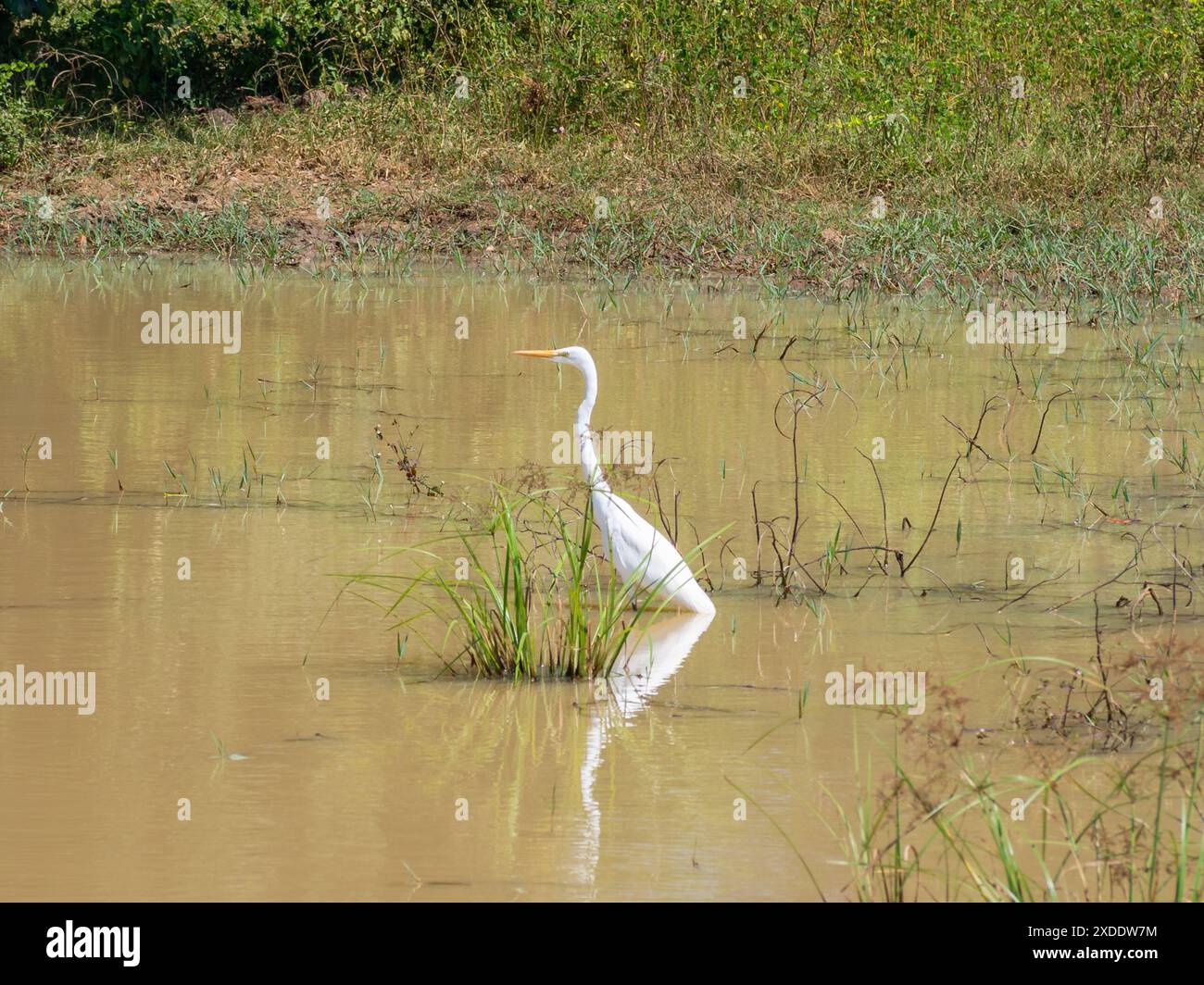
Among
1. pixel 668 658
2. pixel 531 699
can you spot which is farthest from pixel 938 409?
pixel 531 699

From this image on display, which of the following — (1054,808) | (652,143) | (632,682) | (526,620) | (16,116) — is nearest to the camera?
(1054,808)

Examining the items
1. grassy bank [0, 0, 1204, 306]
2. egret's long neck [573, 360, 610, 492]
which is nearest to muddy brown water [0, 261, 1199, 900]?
egret's long neck [573, 360, 610, 492]

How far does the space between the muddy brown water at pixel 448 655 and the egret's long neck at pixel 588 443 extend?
432 mm

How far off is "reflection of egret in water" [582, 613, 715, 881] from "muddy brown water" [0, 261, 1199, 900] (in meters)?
0.01

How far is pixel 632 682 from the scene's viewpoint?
506cm

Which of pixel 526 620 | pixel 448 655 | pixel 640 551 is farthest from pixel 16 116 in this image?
pixel 526 620

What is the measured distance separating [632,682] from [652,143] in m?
10.6

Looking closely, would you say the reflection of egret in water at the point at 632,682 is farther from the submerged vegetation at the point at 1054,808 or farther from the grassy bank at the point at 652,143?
the grassy bank at the point at 652,143

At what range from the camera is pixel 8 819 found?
13.0 feet

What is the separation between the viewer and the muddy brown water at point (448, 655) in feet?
12.9

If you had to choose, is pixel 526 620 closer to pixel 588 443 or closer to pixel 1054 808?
pixel 588 443

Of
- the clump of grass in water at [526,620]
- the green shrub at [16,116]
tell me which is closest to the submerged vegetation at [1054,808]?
the clump of grass in water at [526,620]

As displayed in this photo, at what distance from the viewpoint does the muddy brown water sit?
3.92 m
